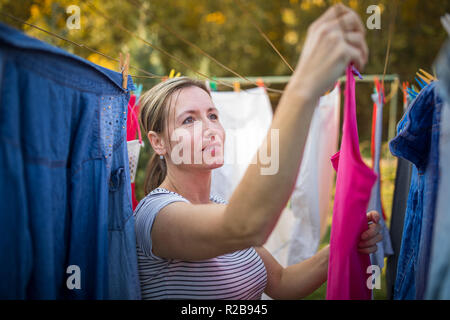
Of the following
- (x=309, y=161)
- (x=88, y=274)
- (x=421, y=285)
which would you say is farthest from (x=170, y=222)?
(x=309, y=161)

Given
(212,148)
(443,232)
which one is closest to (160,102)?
(212,148)

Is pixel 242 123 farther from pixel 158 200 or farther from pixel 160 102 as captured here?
pixel 158 200

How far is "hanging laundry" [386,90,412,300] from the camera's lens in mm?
2428

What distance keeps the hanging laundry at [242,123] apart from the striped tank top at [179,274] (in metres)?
1.83

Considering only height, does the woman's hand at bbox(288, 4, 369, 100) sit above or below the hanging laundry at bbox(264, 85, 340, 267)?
above

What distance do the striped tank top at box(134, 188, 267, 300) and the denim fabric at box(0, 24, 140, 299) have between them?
0.05 metres

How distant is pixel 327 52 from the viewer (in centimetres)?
78

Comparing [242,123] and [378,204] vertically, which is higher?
[242,123]

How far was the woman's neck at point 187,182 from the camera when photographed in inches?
56.1

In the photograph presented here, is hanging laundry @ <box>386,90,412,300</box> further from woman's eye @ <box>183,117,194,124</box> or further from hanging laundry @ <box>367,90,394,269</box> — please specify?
woman's eye @ <box>183,117,194,124</box>

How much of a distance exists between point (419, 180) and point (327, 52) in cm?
71

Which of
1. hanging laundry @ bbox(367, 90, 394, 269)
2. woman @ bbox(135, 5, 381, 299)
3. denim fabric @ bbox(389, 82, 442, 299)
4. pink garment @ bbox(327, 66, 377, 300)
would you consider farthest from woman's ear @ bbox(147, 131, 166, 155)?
hanging laundry @ bbox(367, 90, 394, 269)

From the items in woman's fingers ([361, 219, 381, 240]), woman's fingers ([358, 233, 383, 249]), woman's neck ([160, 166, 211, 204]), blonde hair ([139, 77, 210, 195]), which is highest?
blonde hair ([139, 77, 210, 195])
